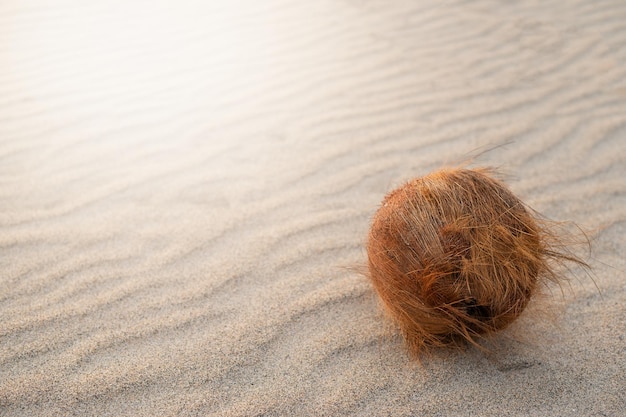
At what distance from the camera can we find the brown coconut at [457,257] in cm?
173

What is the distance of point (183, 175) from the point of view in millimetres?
3127

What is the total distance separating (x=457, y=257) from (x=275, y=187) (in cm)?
143

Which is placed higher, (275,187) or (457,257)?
(457,257)

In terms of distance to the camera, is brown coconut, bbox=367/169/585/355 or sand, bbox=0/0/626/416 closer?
brown coconut, bbox=367/169/585/355

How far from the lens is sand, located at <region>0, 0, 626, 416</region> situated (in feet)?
6.20

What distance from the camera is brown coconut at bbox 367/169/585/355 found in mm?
1726

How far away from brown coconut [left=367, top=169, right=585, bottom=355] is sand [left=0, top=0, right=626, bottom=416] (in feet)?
0.68

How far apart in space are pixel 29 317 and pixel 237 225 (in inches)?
36.6

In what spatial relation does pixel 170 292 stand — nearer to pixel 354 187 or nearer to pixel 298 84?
pixel 354 187

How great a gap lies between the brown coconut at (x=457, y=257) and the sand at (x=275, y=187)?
0.68 ft

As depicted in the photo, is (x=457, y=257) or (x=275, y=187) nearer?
(x=457, y=257)

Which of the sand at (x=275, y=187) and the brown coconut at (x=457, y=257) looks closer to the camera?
the brown coconut at (x=457, y=257)

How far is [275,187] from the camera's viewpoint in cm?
299

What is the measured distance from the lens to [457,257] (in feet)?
5.65
